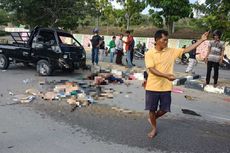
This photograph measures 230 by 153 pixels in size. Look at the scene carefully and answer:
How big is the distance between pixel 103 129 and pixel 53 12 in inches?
533

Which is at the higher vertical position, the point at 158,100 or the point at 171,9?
the point at 171,9

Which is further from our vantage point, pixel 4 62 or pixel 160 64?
pixel 4 62

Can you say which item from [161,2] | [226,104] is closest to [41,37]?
[226,104]

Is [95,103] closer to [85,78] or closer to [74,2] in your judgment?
[85,78]

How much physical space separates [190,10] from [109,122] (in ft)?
91.2

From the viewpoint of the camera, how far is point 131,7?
39656 mm

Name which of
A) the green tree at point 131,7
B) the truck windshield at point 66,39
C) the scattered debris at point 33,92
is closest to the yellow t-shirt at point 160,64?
the scattered debris at point 33,92

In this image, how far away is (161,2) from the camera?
3231cm

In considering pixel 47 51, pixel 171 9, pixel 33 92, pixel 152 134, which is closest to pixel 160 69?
pixel 152 134

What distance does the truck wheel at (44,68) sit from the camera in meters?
13.5

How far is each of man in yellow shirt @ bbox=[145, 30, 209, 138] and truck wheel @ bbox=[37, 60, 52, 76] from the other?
7948 mm

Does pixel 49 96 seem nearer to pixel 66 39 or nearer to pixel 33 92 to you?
pixel 33 92

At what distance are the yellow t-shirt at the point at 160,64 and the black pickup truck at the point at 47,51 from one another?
306 inches

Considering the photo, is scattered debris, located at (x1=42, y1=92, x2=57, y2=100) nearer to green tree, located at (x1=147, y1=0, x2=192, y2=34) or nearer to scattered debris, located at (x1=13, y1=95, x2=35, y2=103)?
scattered debris, located at (x1=13, y1=95, x2=35, y2=103)
